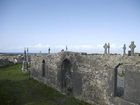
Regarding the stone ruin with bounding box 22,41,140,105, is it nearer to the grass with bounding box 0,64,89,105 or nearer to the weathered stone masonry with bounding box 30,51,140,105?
the weathered stone masonry with bounding box 30,51,140,105

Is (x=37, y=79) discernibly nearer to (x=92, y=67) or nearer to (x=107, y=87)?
(x=92, y=67)

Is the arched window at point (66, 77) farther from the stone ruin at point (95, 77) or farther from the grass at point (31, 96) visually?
the grass at point (31, 96)

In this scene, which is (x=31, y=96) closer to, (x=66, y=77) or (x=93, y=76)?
(x=66, y=77)

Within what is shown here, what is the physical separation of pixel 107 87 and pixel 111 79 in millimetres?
710

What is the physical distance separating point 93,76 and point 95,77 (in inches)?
11.3

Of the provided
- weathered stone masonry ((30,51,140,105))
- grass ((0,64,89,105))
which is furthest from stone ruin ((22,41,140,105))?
grass ((0,64,89,105))

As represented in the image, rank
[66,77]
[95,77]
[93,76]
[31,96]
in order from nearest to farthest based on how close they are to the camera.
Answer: [95,77] → [93,76] → [31,96] → [66,77]

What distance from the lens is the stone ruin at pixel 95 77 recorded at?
1219 cm

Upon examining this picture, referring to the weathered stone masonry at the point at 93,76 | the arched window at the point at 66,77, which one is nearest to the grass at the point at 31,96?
the arched window at the point at 66,77

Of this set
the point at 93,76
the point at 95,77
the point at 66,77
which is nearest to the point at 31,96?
the point at 66,77

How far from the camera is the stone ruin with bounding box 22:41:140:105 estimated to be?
12188mm

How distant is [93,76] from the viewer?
15625mm

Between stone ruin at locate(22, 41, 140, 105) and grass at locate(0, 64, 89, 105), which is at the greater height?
stone ruin at locate(22, 41, 140, 105)

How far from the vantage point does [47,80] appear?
23.3 meters
